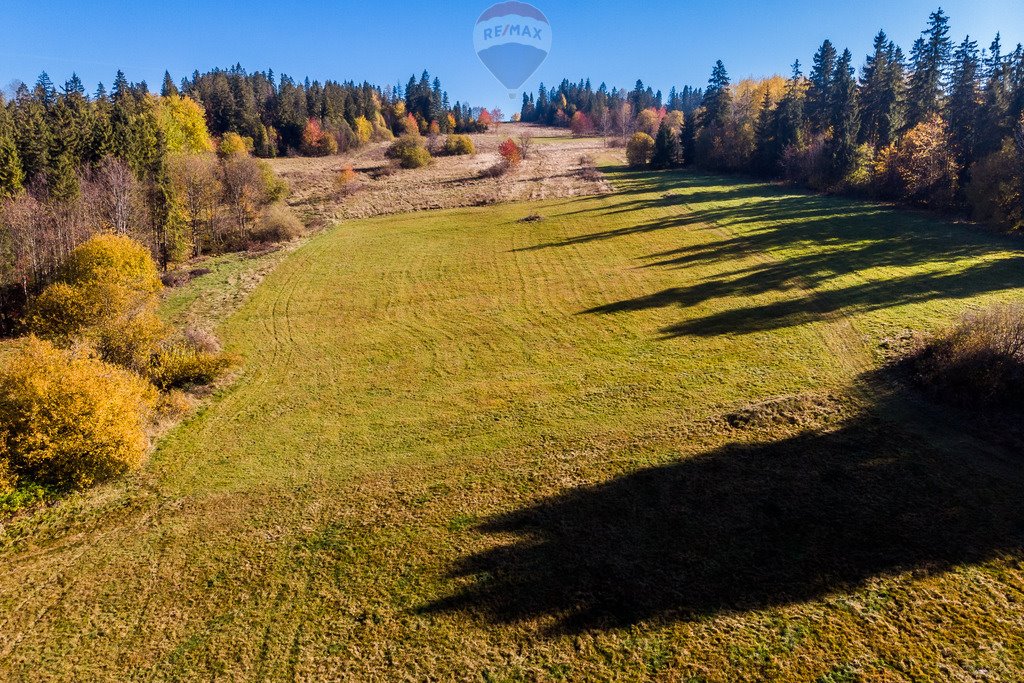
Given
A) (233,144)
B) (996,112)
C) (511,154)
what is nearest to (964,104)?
(996,112)

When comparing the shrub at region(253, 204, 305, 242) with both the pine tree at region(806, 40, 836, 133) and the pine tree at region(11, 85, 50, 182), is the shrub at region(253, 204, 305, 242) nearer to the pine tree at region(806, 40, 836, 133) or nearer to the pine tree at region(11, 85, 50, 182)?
the pine tree at region(11, 85, 50, 182)

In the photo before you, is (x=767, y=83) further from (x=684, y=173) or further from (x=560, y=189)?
(x=560, y=189)

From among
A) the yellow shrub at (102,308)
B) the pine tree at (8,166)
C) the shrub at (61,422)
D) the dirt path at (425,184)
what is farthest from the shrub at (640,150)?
the shrub at (61,422)

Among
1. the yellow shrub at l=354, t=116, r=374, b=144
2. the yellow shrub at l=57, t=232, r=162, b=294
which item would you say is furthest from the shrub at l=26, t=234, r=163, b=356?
the yellow shrub at l=354, t=116, r=374, b=144

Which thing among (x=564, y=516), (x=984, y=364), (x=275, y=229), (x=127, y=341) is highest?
(x=275, y=229)


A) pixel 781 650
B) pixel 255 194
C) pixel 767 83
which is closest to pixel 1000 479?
pixel 781 650

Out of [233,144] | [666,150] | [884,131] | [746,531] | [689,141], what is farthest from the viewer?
[689,141]

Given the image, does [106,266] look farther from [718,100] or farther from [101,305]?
[718,100]

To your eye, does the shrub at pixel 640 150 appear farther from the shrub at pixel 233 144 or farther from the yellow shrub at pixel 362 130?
the shrub at pixel 233 144
